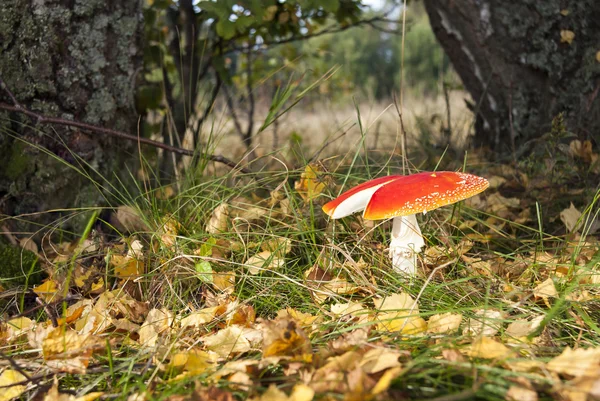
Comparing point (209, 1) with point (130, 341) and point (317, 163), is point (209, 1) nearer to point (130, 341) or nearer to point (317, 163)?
point (317, 163)

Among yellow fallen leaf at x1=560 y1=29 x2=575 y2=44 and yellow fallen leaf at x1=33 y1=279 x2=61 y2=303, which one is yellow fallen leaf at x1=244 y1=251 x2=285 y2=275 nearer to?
yellow fallen leaf at x1=33 y1=279 x2=61 y2=303

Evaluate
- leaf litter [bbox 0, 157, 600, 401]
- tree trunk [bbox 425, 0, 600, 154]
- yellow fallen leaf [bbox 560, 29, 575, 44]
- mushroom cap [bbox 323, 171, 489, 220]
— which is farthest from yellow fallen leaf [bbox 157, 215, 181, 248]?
yellow fallen leaf [bbox 560, 29, 575, 44]

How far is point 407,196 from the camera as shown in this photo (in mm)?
1461

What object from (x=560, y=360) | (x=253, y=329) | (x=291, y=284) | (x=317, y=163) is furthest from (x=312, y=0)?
(x=560, y=360)

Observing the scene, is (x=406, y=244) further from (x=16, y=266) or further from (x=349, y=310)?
(x=16, y=266)

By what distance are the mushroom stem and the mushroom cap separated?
16 centimetres

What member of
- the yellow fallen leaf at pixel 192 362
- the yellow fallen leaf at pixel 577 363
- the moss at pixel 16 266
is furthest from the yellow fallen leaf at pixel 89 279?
the yellow fallen leaf at pixel 577 363

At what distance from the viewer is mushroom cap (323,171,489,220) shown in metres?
1.44

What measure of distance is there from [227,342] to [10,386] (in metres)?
0.49

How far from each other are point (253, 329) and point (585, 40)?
2.25m

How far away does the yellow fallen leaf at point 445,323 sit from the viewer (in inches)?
52.6

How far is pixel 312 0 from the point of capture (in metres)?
2.34

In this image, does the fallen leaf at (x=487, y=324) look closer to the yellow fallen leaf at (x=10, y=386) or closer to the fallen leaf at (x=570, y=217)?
the fallen leaf at (x=570, y=217)

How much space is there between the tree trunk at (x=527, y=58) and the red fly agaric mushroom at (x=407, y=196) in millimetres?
1270
